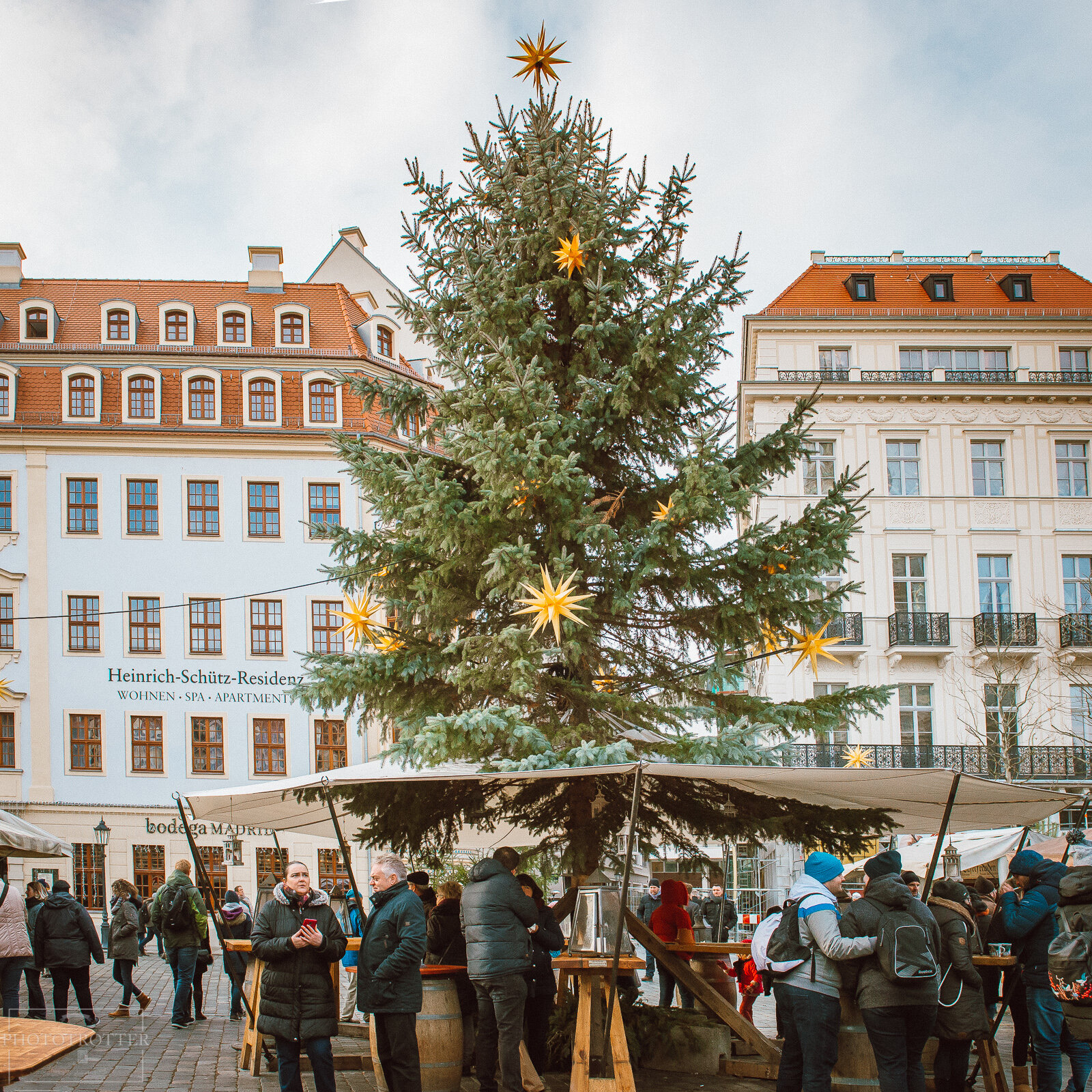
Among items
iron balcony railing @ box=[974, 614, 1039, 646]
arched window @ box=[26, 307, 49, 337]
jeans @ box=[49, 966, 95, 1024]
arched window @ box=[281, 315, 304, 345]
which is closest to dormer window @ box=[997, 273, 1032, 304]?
iron balcony railing @ box=[974, 614, 1039, 646]

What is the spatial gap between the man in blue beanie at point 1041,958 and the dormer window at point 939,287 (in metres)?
30.1

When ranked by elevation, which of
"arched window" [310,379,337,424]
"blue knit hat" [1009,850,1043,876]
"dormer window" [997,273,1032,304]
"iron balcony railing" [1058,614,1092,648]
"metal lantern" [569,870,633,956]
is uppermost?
"dormer window" [997,273,1032,304]

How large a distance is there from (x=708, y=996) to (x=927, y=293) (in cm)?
3030

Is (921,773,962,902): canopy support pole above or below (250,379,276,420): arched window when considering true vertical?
below

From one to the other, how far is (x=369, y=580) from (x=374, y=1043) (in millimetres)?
4268

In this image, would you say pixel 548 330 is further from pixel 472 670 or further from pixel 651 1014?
pixel 651 1014

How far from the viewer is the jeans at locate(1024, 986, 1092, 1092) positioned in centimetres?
793

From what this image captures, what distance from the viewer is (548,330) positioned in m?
11.5

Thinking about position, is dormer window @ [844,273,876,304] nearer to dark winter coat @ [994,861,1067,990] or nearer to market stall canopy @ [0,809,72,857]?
market stall canopy @ [0,809,72,857]

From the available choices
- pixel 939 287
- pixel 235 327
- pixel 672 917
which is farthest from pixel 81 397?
pixel 672 917

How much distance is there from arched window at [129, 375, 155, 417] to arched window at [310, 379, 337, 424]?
433 cm

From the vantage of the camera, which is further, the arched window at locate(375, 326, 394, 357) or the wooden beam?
the arched window at locate(375, 326, 394, 357)

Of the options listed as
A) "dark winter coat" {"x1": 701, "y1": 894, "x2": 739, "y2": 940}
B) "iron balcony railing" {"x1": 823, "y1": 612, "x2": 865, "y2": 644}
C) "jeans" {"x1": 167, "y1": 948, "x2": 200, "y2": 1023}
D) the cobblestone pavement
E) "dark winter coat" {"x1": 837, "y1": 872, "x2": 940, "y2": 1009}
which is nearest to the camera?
"dark winter coat" {"x1": 837, "y1": 872, "x2": 940, "y2": 1009}

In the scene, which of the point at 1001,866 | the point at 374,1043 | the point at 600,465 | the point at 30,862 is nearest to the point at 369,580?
the point at 600,465
